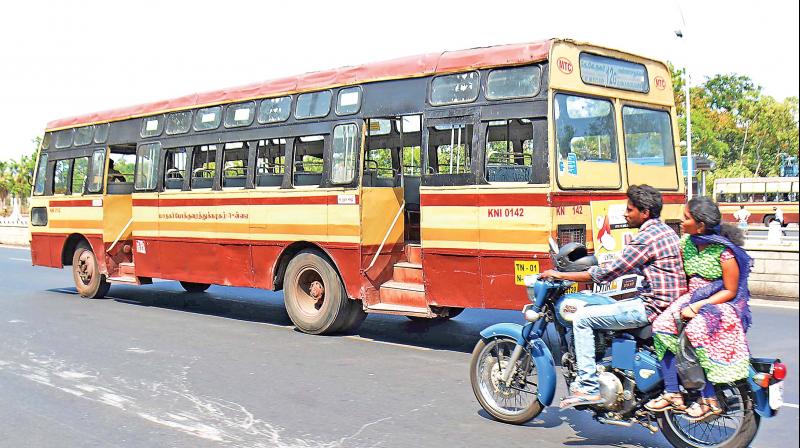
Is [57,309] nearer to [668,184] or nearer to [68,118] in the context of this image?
[68,118]

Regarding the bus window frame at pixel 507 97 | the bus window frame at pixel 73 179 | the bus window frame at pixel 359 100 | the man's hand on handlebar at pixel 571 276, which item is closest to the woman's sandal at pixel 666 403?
the man's hand on handlebar at pixel 571 276

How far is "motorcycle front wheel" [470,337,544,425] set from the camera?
5.75m

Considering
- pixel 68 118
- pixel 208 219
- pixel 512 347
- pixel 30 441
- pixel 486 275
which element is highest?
pixel 68 118

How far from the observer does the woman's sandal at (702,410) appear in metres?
4.76

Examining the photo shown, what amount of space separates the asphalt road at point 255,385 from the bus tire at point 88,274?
68.8 inches

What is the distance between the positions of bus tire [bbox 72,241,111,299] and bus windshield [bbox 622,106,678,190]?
9.65m

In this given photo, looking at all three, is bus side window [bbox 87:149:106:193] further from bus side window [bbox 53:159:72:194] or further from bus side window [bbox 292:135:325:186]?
bus side window [bbox 292:135:325:186]

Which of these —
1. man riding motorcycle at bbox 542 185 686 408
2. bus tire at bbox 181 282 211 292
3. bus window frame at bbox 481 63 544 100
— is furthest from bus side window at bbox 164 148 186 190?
man riding motorcycle at bbox 542 185 686 408

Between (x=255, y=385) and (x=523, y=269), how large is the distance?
2836 mm

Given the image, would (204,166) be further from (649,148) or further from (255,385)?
(649,148)

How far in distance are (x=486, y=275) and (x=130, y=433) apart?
3.87m

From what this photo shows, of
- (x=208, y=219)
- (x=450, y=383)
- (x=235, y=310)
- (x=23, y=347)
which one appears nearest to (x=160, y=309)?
(x=235, y=310)

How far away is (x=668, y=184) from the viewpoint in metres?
9.12

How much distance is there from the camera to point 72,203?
47.7 feet
